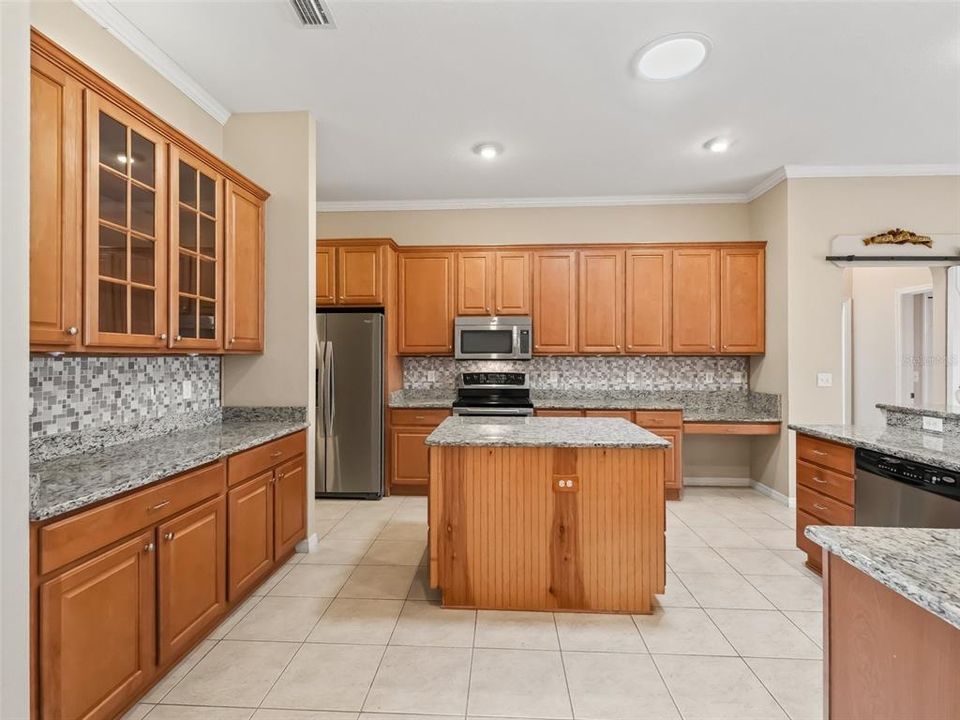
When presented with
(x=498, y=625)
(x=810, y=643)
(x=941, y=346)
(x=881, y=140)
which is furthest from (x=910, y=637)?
(x=941, y=346)

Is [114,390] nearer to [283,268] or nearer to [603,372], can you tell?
[283,268]

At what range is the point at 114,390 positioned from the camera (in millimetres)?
2467

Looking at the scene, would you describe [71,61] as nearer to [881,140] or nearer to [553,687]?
[553,687]

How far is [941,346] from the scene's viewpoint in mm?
4242

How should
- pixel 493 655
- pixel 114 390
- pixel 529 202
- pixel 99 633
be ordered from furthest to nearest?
1. pixel 529 202
2. pixel 114 390
3. pixel 493 655
4. pixel 99 633

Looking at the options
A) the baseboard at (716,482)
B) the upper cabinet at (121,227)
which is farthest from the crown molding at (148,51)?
the baseboard at (716,482)

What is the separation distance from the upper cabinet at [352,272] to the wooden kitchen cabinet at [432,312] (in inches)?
14.4

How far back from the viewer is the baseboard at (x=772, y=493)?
A: 432 cm

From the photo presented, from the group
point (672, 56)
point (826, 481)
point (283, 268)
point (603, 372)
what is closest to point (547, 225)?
point (603, 372)

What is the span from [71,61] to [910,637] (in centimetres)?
295

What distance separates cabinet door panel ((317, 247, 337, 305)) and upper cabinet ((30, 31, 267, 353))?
170 centimetres

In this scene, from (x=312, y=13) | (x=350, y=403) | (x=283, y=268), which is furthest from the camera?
(x=350, y=403)

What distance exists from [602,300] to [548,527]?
9.58 ft

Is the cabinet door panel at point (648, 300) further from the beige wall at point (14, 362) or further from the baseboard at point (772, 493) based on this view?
the beige wall at point (14, 362)
